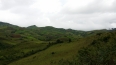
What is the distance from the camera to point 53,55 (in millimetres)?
91062

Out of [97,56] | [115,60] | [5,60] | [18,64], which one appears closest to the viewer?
[115,60]

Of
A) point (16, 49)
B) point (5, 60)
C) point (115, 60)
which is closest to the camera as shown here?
point (115, 60)

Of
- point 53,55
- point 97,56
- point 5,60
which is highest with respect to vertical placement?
point 97,56

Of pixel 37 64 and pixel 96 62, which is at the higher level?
pixel 96 62

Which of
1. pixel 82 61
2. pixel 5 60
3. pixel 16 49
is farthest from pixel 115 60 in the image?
pixel 16 49

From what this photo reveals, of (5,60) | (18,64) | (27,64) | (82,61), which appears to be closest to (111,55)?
(82,61)

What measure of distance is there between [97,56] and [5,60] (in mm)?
83126

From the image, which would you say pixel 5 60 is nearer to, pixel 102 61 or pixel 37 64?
pixel 37 64

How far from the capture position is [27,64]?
8994cm

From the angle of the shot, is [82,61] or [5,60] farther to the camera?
[5,60]

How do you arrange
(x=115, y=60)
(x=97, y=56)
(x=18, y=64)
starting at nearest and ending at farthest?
(x=115, y=60) → (x=97, y=56) → (x=18, y=64)

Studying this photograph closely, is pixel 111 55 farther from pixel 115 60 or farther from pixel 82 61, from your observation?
pixel 82 61

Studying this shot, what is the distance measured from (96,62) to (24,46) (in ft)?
392

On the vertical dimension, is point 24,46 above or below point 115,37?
below
